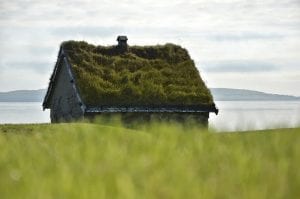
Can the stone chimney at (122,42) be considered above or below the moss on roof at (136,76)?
above

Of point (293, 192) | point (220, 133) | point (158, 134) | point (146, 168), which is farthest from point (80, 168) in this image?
point (220, 133)

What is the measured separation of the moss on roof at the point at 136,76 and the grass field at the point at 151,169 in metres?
20.5

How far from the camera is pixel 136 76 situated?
92.5 feet

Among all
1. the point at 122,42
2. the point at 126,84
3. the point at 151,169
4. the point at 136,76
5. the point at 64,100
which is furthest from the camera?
the point at 122,42

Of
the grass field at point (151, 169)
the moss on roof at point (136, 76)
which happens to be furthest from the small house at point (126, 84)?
the grass field at point (151, 169)

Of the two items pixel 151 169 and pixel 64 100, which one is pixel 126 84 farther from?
pixel 151 169

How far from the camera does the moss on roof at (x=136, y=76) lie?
2659 centimetres

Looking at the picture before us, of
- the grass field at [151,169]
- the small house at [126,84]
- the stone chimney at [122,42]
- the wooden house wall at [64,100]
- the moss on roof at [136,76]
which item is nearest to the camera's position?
the grass field at [151,169]

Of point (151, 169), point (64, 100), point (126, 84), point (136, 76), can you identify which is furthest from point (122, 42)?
point (151, 169)

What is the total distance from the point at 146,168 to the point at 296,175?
1.11 m

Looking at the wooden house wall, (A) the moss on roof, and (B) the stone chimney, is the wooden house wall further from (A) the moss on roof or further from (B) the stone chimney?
(B) the stone chimney

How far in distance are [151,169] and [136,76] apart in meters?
24.1

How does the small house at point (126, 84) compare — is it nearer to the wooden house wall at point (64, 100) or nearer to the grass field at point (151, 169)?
the wooden house wall at point (64, 100)

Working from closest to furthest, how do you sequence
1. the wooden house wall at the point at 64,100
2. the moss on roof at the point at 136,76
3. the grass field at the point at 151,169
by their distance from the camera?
1. the grass field at the point at 151,169
2. the moss on roof at the point at 136,76
3. the wooden house wall at the point at 64,100
